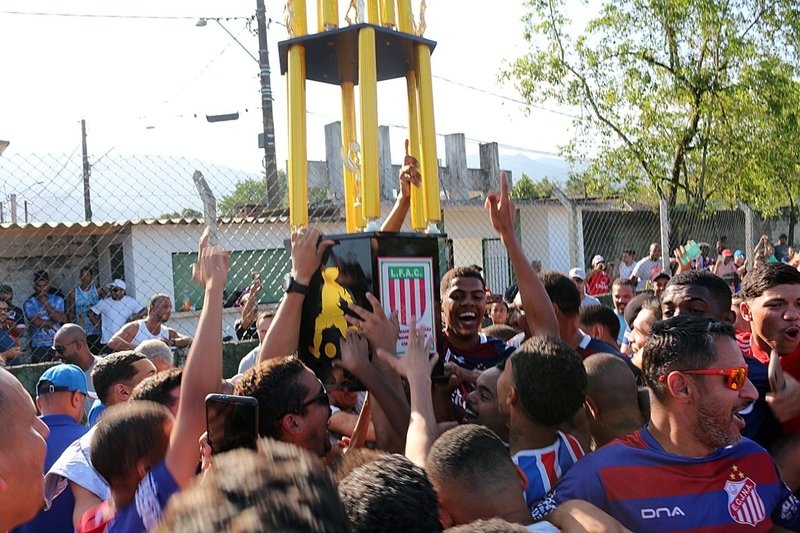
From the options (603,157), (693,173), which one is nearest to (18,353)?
(603,157)

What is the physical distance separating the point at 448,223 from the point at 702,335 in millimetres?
11903

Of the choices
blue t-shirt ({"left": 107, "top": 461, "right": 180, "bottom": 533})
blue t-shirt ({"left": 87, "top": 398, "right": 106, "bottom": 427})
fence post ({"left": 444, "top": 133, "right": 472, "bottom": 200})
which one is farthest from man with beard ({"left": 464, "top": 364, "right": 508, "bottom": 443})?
fence post ({"left": 444, "top": 133, "right": 472, "bottom": 200})

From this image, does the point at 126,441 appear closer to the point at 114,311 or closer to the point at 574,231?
the point at 114,311

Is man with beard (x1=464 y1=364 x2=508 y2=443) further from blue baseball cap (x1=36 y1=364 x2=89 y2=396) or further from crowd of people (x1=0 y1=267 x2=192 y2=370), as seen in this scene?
crowd of people (x1=0 y1=267 x2=192 y2=370)

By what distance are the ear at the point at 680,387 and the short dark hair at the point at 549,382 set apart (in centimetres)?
34

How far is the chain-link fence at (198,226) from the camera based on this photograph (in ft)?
21.9

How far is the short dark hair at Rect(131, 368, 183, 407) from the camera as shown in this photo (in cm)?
332

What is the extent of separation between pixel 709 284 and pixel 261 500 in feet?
11.4

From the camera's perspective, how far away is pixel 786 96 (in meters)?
15.5

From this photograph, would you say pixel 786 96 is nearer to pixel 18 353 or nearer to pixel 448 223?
pixel 448 223

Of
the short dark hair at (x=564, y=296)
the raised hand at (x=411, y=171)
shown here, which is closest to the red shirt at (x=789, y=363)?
the short dark hair at (x=564, y=296)

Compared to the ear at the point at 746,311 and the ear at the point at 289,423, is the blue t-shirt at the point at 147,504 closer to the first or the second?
the ear at the point at 289,423

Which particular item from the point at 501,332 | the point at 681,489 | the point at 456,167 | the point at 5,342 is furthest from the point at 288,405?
the point at 456,167

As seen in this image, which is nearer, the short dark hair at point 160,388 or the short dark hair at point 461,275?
the short dark hair at point 160,388
